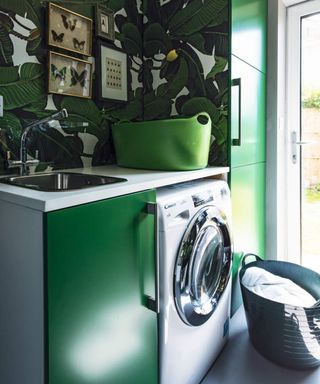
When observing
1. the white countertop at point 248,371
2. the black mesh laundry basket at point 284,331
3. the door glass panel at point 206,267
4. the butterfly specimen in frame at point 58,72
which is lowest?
the white countertop at point 248,371

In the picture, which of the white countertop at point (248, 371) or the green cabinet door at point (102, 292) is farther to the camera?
the white countertop at point (248, 371)

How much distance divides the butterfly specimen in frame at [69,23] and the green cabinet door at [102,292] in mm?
1066

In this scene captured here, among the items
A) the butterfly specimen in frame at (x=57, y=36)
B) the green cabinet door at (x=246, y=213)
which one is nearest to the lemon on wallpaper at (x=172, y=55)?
the butterfly specimen in frame at (x=57, y=36)

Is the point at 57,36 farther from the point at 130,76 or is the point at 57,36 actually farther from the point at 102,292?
the point at 102,292

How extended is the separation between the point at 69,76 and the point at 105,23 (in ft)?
1.43

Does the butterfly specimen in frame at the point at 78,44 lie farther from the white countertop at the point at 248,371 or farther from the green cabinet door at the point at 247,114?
the white countertop at the point at 248,371

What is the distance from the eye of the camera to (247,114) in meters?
1.96

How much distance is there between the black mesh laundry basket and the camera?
4.80ft

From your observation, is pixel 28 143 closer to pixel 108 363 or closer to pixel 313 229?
pixel 108 363

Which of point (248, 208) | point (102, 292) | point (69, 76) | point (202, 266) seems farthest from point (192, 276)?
point (69, 76)

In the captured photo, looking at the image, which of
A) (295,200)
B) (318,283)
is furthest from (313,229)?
(318,283)

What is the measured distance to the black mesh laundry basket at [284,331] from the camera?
4.80 feet

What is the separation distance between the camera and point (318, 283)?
1812 millimetres

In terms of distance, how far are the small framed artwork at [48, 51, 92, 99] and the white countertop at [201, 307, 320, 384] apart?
5.34ft
